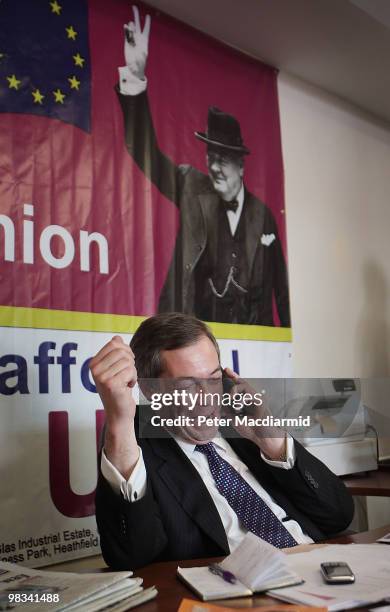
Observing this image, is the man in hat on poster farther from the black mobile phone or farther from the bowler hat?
the black mobile phone

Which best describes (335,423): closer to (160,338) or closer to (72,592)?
(160,338)

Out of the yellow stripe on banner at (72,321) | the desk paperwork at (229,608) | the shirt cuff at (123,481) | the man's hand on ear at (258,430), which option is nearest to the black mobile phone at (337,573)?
the desk paperwork at (229,608)

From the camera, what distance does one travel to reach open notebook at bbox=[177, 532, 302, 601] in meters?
0.98

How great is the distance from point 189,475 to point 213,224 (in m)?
1.51

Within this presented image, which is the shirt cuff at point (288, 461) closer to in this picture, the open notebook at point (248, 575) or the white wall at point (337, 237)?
the open notebook at point (248, 575)

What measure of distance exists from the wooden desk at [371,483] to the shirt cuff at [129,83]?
182 cm

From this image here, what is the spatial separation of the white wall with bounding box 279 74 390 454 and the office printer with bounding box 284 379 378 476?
0.15 metres

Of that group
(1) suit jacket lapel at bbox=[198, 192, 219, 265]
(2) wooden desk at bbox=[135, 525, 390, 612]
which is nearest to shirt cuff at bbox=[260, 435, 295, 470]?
(2) wooden desk at bbox=[135, 525, 390, 612]

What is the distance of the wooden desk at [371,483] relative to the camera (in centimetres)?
221

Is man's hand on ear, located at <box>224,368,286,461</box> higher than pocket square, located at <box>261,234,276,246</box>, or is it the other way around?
pocket square, located at <box>261,234,276,246</box>

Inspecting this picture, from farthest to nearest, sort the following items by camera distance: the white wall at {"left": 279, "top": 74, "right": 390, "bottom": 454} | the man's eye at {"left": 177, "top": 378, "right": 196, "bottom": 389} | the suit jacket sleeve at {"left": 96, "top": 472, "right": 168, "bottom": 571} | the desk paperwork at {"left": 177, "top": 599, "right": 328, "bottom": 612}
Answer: the white wall at {"left": 279, "top": 74, "right": 390, "bottom": 454}, the man's eye at {"left": 177, "top": 378, "right": 196, "bottom": 389}, the suit jacket sleeve at {"left": 96, "top": 472, "right": 168, "bottom": 571}, the desk paperwork at {"left": 177, "top": 599, "right": 328, "bottom": 612}

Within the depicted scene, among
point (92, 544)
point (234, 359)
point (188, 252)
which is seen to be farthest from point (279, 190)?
point (92, 544)

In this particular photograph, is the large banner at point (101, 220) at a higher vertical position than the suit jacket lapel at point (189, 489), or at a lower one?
higher

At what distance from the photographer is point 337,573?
100 centimetres
